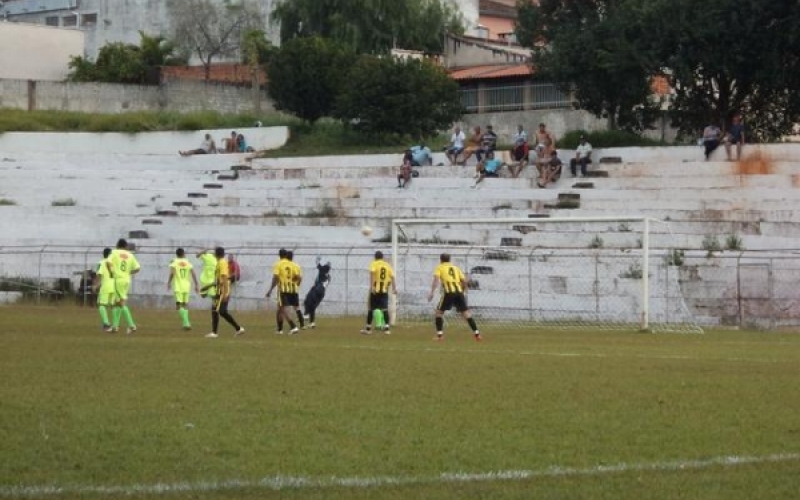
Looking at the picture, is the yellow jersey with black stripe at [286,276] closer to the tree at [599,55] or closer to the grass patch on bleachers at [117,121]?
the tree at [599,55]

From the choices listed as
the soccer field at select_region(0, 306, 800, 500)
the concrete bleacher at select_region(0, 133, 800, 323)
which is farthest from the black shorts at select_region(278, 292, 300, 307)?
the concrete bleacher at select_region(0, 133, 800, 323)

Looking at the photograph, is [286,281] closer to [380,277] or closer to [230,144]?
[380,277]

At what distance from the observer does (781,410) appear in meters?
14.2

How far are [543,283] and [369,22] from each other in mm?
36606

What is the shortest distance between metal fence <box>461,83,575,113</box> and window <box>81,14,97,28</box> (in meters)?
28.9

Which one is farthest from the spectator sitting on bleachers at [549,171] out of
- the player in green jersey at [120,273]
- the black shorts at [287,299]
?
the player in green jersey at [120,273]

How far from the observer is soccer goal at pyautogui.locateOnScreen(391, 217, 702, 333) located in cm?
3259

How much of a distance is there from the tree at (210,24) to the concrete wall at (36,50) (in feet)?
25.0

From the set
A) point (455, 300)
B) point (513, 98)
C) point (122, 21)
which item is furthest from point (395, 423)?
point (122, 21)

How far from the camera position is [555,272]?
34.7 meters

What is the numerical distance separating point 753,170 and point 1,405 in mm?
29026

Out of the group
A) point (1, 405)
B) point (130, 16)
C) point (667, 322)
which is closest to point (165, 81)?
point (130, 16)

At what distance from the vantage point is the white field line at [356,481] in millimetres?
9867

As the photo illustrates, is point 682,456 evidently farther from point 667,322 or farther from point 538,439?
point 667,322
